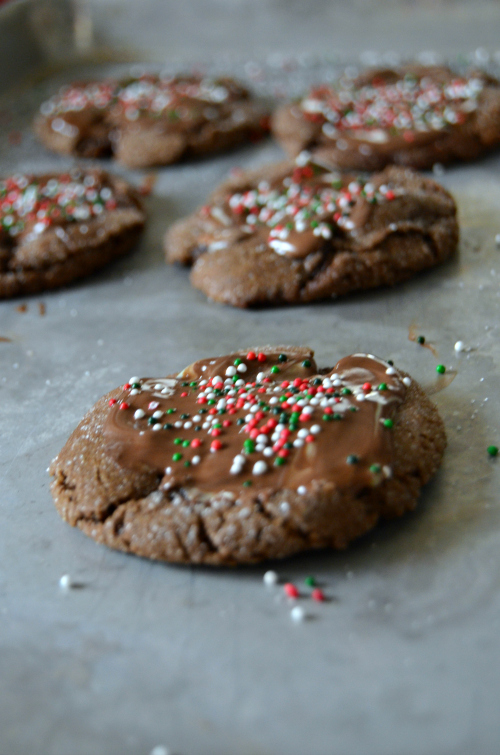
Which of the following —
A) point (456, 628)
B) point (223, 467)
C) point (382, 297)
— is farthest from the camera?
point (382, 297)

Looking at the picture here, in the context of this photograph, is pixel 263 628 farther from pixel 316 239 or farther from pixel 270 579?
pixel 316 239

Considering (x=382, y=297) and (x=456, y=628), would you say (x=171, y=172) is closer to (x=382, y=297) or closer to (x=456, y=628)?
(x=382, y=297)

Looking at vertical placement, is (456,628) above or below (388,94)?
below

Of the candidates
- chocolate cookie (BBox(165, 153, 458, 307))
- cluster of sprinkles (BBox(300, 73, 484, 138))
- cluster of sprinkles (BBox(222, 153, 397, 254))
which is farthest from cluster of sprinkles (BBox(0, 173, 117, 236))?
cluster of sprinkles (BBox(300, 73, 484, 138))

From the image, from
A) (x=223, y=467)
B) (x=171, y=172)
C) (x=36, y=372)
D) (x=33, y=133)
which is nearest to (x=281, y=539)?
(x=223, y=467)

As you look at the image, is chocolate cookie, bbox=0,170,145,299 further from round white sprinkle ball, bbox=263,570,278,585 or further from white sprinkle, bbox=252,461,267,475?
round white sprinkle ball, bbox=263,570,278,585

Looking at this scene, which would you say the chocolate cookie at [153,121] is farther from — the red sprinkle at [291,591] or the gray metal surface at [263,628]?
the red sprinkle at [291,591]
